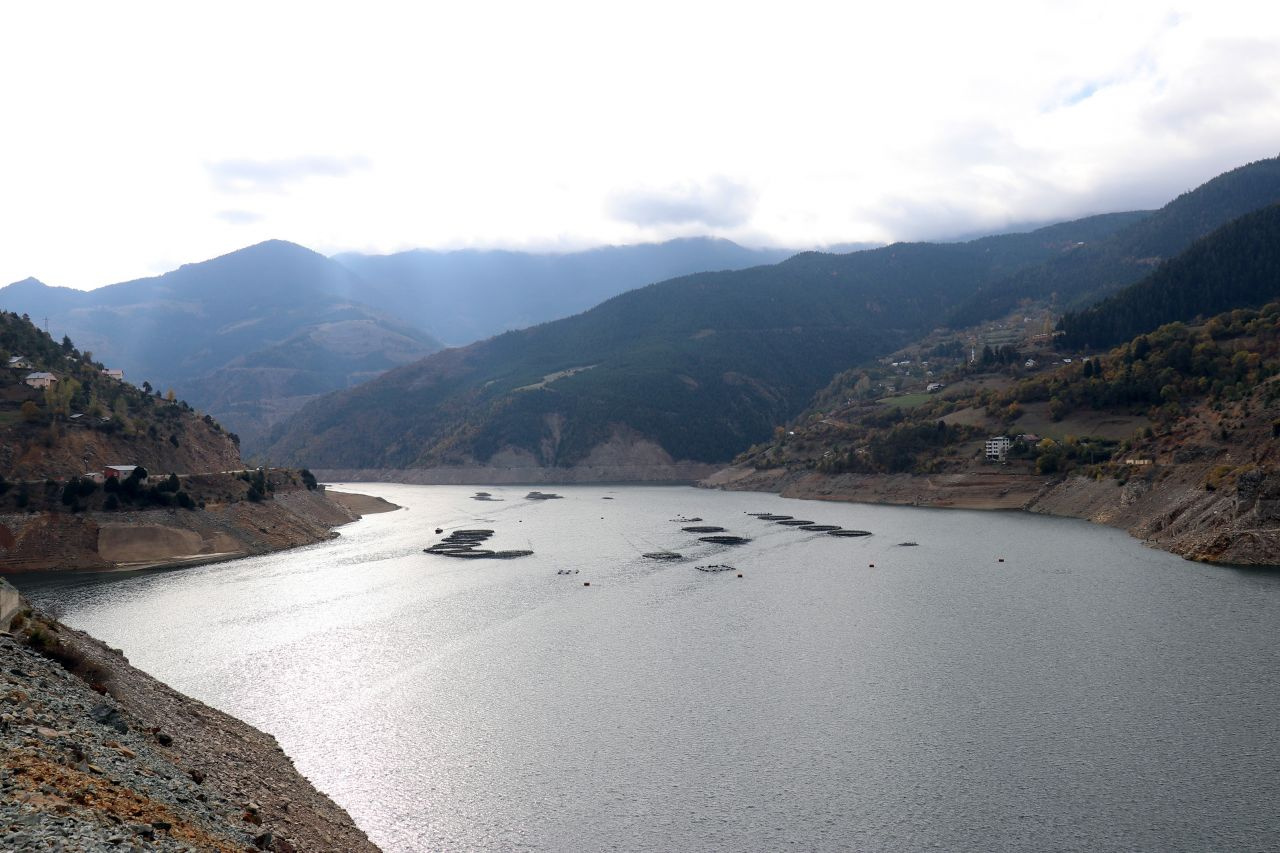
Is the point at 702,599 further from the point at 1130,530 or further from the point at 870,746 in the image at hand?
the point at 1130,530

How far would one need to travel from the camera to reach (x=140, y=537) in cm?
7506

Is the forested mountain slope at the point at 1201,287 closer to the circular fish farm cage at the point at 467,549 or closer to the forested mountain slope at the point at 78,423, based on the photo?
the circular fish farm cage at the point at 467,549

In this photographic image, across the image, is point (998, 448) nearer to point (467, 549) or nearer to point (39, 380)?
point (467, 549)

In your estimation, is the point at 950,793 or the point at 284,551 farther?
the point at 284,551

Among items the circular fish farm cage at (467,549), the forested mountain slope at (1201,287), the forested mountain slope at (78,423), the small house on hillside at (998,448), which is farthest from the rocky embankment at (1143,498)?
the forested mountain slope at (78,423)

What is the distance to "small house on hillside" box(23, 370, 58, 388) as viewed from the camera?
84000 millimetres

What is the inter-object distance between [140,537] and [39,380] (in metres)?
21.7

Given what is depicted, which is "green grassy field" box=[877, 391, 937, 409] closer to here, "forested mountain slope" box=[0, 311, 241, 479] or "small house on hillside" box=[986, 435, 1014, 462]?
"small house on hillside" box=[986, 435, 1014, 462]

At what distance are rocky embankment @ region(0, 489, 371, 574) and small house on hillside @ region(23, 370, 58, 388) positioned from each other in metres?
18.0

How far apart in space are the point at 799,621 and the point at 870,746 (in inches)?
822

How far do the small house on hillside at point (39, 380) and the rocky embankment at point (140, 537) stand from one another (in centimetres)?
1797

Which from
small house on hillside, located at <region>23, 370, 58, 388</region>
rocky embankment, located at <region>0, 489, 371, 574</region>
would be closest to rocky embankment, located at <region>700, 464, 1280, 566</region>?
rocky embankment, located at <region>0, 489, 371, 574</region>

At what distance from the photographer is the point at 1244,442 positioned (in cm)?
7681

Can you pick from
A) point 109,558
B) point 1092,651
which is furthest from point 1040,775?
point 109,558
